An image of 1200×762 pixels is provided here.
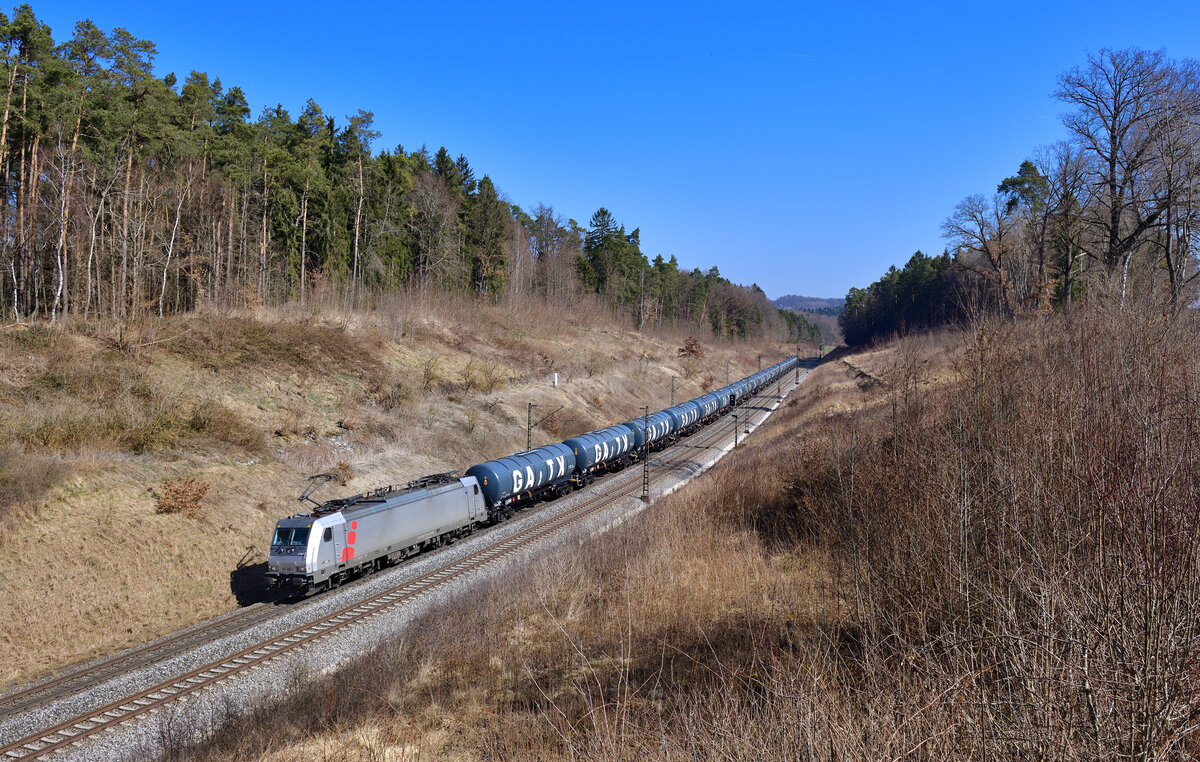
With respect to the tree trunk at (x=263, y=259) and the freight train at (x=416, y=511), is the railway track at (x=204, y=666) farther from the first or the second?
the tree trunk at (x=263, y=259)

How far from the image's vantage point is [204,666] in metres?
13.8

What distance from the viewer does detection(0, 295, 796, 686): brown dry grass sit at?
1669 cm

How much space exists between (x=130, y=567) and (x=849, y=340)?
148068mm

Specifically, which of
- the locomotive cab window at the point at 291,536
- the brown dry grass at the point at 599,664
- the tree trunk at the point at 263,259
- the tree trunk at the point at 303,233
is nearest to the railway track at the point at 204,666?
the locomotive cab window at the point at 291,536

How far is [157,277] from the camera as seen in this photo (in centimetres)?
4084

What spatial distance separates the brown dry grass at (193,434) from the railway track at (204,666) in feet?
4.61

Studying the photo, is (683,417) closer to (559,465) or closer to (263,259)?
(559,465)

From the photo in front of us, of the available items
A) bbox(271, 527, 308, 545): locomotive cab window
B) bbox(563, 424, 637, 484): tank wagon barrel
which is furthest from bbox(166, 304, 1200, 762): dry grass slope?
bbox(563, 424, 637, 484): tank wagon barrel

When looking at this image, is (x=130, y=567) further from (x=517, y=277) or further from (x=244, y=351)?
(x=517, y=277)

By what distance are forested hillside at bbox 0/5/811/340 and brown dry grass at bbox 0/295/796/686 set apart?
5159 mm

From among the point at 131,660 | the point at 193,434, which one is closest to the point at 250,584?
the point at 131,660

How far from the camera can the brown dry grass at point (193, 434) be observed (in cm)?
1669

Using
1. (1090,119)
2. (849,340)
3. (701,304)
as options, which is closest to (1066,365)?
(1090,119)

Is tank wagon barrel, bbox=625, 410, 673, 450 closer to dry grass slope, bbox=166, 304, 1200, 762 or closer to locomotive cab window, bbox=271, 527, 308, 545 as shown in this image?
dry grass slope, bbox=166, 304, 1200, 762
